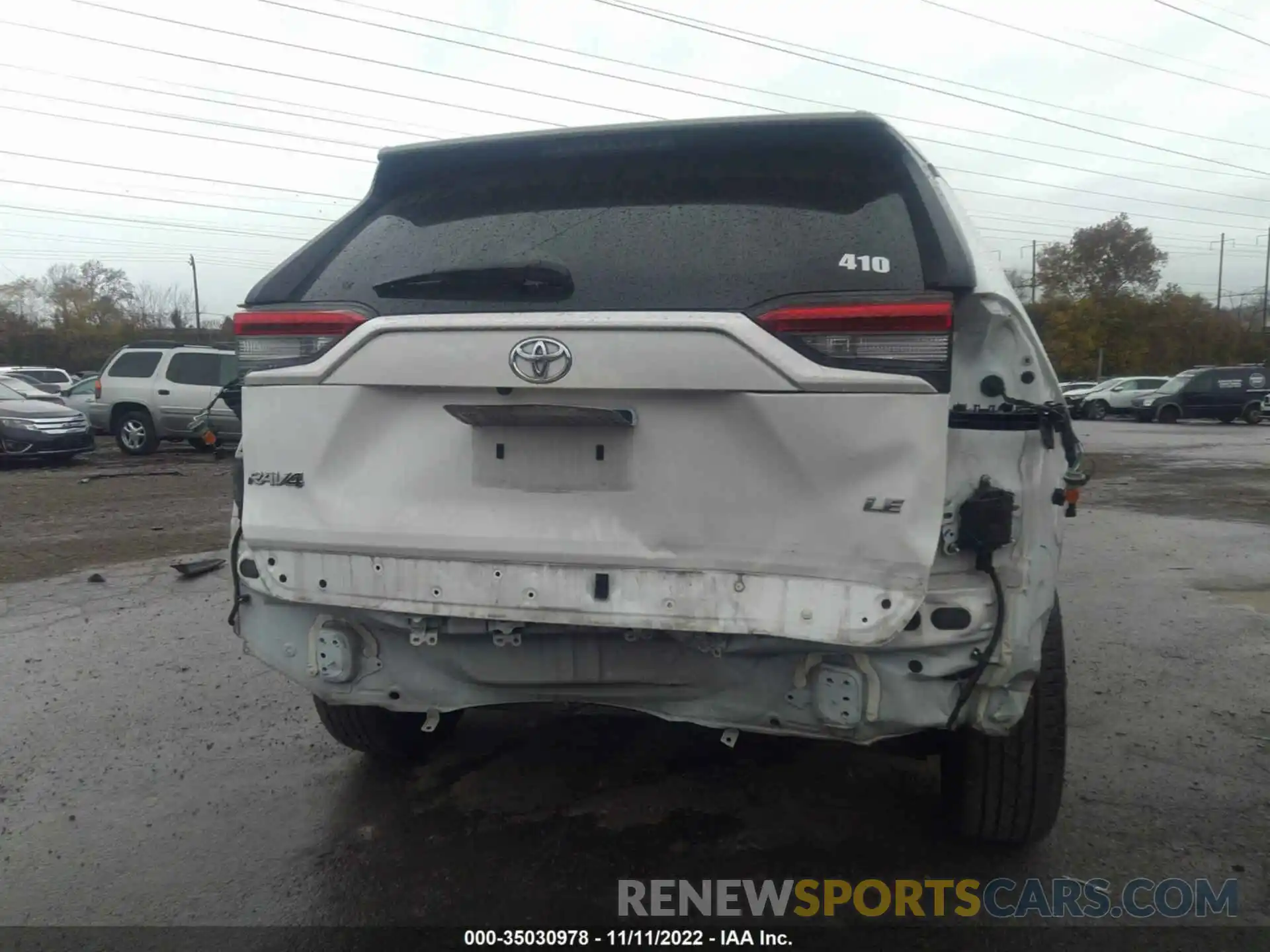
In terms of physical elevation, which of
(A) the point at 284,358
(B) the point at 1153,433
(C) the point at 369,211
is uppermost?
(C) the point at 369,211

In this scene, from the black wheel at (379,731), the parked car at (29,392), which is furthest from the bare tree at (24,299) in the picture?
the black wheel at (379,731)

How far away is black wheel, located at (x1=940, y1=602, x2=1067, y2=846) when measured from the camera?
2840mm

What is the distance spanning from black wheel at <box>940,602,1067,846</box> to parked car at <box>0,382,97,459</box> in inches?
608

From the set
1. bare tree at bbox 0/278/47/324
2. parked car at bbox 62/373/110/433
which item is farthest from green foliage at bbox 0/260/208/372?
parked car at bbox 62/373/110/433

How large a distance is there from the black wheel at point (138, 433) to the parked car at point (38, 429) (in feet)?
4.59

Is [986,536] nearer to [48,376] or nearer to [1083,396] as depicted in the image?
[48,376]

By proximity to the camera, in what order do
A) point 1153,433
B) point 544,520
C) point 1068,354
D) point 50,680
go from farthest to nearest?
point 1068,354 < point 1153,433 < point 50,680 < point 544,520

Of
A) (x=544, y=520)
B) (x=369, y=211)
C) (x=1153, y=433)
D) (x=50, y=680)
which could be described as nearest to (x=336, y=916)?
(x=544, y=520)

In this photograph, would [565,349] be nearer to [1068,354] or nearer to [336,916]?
[336,916]

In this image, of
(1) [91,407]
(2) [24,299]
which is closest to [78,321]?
(2) [24,299]

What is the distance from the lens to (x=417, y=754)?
3.82m

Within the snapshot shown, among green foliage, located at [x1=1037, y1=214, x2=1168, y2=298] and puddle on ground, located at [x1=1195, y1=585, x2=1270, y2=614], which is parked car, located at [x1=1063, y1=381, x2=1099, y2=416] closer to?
green foliage, located at [x1=1037, y1=214, x2=1168, y2=298]

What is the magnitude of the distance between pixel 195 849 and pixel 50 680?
7.53 ft

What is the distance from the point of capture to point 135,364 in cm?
1733
